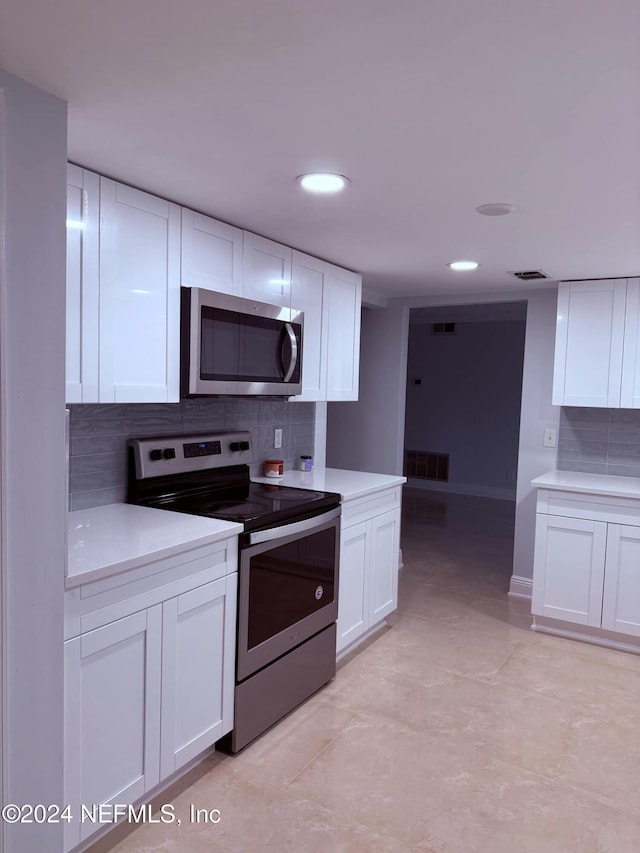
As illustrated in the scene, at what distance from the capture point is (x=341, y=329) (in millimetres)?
3529

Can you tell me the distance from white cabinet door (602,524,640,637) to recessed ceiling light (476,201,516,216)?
1.99 m

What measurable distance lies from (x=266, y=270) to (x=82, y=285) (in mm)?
1078

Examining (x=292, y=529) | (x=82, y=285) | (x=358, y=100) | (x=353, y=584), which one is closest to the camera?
(x=358, y=100)

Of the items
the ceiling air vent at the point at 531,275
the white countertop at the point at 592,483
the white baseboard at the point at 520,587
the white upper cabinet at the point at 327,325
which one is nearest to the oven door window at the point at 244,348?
the white upper cabinet at the point at 327,325

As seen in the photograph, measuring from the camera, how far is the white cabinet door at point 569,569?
345 centimetres

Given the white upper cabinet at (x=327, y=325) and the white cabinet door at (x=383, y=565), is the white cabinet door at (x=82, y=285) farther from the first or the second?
the white cabinet door at (x=383, y=565)

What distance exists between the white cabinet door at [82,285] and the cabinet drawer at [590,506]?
2671 mm

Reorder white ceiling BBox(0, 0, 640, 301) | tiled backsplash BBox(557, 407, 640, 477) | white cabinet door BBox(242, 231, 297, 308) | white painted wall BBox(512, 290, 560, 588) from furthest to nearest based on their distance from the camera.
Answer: white painted wall BBox(512, 290, 560, 588) < tiled backsplash BBox(557, 407, 640, 477) < white cabinet door BBox(242, 231, 297, 308) < white ceiling BBox(0, 0, 640, 301)

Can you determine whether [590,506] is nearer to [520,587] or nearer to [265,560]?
[520,587]

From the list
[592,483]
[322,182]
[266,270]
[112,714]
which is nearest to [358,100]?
[322,182]

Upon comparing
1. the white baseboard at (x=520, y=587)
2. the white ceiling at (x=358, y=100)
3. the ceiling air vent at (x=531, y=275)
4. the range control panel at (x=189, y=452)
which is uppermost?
the ceiling air vent at (x=531, y=275)

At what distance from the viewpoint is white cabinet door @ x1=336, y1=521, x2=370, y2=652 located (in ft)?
9.81

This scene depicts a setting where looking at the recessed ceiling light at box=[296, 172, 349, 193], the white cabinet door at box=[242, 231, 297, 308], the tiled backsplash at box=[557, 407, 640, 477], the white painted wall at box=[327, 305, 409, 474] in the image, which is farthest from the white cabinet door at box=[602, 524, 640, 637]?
the recessed ceiling light at box=[296, 172, 349, 193]

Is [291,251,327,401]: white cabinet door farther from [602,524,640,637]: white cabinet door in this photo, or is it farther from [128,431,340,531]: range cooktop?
[602,524,640,637]: white cabinet door
